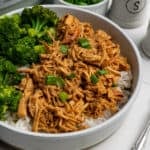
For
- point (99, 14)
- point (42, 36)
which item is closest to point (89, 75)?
point (42, 36)

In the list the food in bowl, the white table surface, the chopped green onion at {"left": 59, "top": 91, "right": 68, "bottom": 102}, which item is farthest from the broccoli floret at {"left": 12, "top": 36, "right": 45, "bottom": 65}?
the white table surface

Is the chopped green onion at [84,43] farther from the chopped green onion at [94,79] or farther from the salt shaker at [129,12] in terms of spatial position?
the salt shaker at [129,12]

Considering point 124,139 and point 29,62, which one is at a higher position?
point 29,62

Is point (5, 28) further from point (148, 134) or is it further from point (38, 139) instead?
point (148, 134)

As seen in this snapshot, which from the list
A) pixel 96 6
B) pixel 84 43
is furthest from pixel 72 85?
pixel 96 6

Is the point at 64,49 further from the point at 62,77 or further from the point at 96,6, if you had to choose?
the point at 96,6

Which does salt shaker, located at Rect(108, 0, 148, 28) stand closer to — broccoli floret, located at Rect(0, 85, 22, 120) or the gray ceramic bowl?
the gray ceramic bowl

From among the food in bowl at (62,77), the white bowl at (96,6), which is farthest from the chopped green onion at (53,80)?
the white bowl at (96,6)
